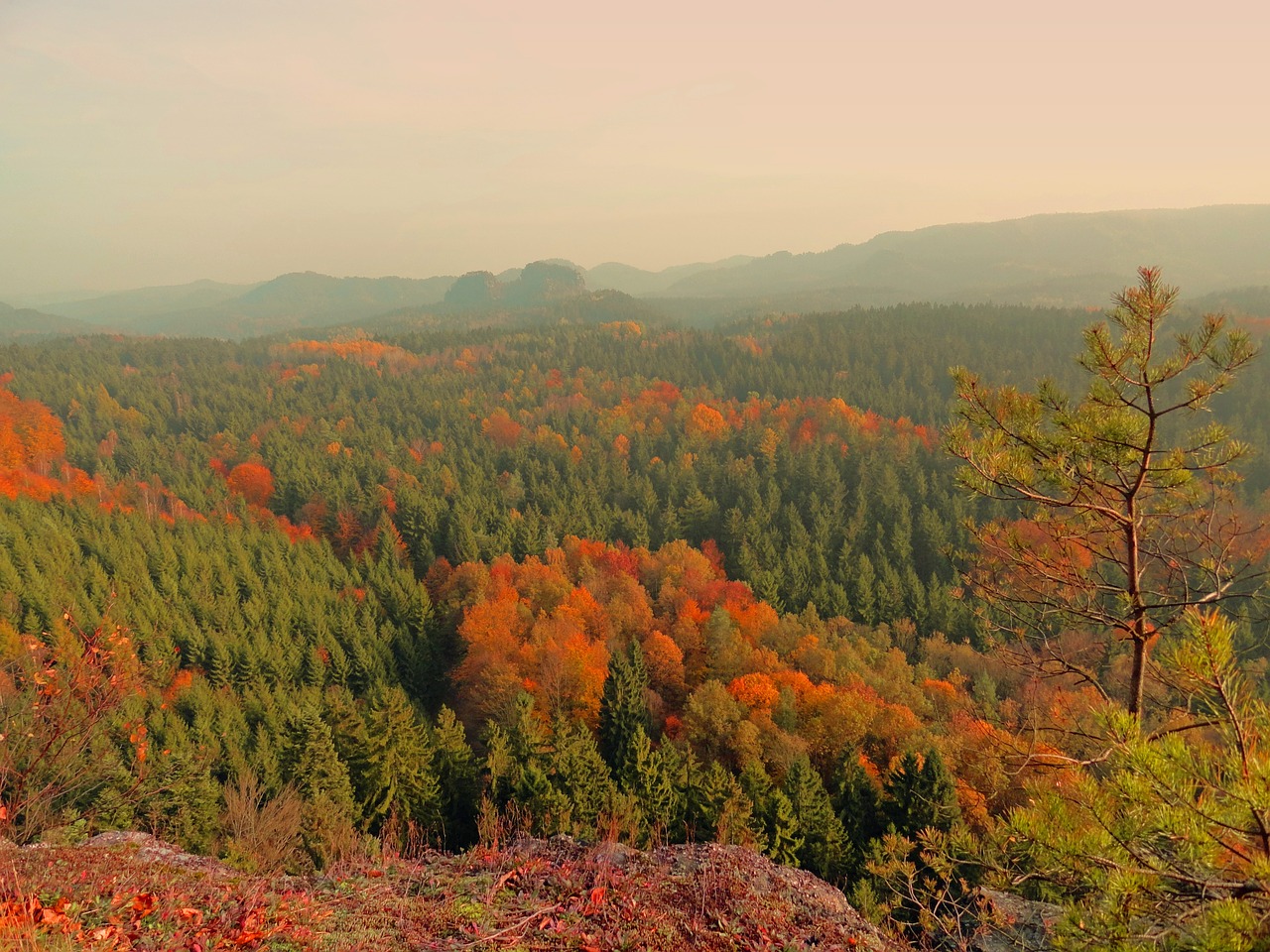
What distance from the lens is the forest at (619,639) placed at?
766 cm

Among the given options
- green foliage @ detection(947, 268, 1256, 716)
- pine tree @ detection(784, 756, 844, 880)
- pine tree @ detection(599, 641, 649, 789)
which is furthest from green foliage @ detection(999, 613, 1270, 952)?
pine tree @ detection(599, 641, 649, 789)

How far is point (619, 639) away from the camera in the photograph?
5778 cm

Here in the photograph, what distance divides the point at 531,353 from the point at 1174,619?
182 meters

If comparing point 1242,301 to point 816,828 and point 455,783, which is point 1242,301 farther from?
point 455,783

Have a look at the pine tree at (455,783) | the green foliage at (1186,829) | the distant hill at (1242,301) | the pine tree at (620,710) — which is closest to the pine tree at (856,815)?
the pine tree at (620,710)

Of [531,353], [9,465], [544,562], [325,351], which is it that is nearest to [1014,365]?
[544,562]

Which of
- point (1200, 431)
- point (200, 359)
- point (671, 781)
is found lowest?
point (671, 781)

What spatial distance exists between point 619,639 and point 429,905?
4776cm

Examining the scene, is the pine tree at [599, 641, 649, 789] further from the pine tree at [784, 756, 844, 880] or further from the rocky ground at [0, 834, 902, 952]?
the rocky ground at [0, 834, 902, 952]

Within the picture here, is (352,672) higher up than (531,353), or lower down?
lower down

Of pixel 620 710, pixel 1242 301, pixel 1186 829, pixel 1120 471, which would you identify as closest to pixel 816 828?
pixel 620 710

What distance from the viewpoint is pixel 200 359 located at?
17588 cm

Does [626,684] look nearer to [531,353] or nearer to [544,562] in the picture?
[544,562]

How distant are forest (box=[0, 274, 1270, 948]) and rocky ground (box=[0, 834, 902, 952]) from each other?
2157 millimetres
